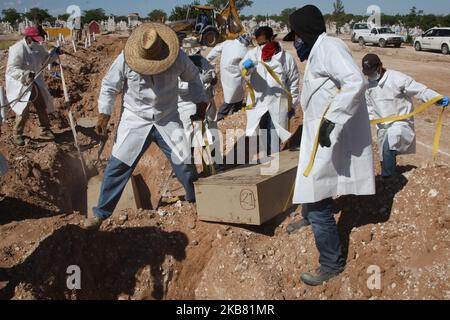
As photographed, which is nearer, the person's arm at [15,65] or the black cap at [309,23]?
the black cap at [309,23]

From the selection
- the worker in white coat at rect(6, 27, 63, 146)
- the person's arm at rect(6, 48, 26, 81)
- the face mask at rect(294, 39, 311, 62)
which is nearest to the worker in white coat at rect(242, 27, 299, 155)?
the face mask at rect(294, 39, 311, 62)

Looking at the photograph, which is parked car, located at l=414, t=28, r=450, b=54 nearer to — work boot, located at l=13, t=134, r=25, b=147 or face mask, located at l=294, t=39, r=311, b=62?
work boot, located at l=13, t=134, r=25, b=147

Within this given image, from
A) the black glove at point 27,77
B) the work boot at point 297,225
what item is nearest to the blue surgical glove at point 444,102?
the work boot at point 297,225

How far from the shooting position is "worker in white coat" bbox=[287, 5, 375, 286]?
3.11 metres

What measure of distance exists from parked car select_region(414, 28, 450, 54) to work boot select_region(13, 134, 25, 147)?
20423 millimetres

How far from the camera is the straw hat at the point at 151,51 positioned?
3996 millimetres

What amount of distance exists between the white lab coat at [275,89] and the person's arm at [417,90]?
1423 mm

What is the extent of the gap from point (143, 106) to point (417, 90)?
97.8 inches

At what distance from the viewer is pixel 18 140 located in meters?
7.15

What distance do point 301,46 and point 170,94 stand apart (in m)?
1.45

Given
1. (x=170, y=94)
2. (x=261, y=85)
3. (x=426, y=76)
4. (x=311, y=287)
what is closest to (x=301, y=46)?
(x=170, y=94)

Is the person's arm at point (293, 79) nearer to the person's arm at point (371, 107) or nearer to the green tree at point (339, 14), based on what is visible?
the person's arm at point (371, 107)

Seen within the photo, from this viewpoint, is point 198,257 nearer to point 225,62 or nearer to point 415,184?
point 415,184

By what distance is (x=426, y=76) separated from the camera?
15.3 metres
